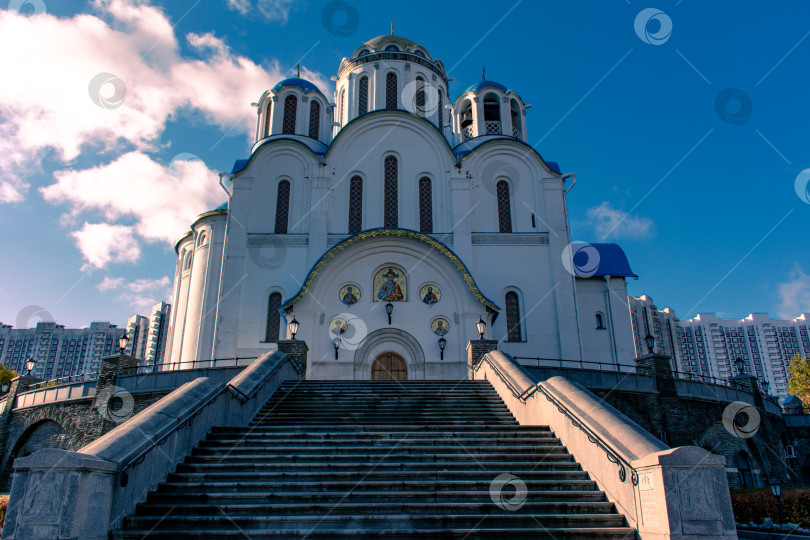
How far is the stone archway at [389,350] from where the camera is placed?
18469 millimetres

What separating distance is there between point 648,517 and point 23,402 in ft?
62.7

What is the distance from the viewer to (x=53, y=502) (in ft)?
18.6

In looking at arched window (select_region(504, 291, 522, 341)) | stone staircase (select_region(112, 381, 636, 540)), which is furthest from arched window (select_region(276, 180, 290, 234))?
stone staircase (select_region(112, 381, 636, 540))

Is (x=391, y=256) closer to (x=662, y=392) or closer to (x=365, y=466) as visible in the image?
(x=662, y=392)

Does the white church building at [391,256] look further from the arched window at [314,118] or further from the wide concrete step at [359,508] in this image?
the wide concrete step at [359,508]

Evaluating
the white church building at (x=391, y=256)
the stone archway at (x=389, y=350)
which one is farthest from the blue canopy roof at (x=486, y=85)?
the stone archway at (x=389, y=350)

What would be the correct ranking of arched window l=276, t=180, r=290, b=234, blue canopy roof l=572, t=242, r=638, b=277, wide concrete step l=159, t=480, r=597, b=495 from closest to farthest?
wide concrete step l=159, t=480, r=597, b=495 → arched window l=276, t=180, r=290, b=234 → blue canopy roof l=572, t=242, r=638, b=277

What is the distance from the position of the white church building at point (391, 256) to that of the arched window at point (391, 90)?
510 millimetres

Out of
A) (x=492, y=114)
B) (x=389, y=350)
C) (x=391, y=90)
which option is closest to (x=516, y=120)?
(x=492, y=114)

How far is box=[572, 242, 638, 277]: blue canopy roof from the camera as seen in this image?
2336cm

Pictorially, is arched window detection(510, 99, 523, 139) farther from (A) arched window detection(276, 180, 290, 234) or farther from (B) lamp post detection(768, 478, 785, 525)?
(B) lamp post detection(768, 478, 785, 525)

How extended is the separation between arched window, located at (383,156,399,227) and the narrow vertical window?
5.00 m

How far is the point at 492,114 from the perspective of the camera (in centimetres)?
2564

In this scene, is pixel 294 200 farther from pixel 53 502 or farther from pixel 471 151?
pixel 53 502
